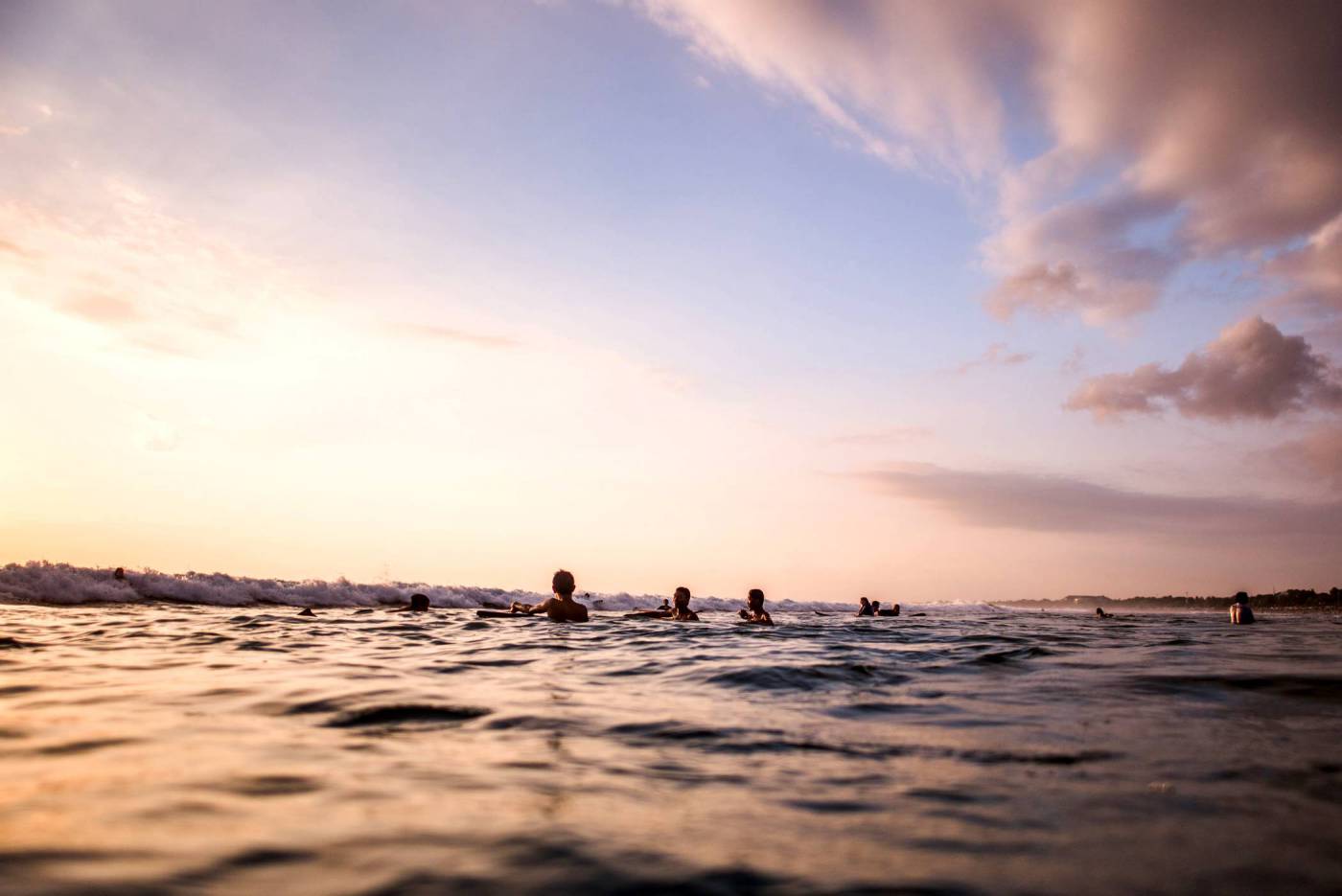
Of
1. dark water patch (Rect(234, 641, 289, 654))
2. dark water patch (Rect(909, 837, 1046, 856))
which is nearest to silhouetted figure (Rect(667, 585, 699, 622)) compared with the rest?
dark water patch (Rect(234, 641, 289, 654))

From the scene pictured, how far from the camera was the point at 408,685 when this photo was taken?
6.09 meters

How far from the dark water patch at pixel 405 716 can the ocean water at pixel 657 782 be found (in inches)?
1.3

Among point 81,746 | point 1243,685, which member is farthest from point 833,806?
point 1243,685

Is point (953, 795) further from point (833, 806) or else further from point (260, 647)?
point (260, 647)

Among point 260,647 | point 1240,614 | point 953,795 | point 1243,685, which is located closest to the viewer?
point 953,795

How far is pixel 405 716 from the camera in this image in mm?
4758

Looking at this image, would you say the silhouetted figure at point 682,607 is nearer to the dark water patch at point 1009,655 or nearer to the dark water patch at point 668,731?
the dark water patch at point 1009,655

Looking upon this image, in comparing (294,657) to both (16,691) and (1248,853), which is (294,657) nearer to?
(16,691)

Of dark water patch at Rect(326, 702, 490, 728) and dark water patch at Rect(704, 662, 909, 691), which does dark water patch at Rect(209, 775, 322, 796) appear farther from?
dark water patch at Rect(704, 662, 909, 691)

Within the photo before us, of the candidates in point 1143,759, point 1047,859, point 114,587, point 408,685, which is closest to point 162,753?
point 408,685

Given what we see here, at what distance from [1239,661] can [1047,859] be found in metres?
8.52

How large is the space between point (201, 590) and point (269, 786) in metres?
32.9

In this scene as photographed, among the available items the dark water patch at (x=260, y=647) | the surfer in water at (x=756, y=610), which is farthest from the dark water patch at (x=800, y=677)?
the surfer in water at (x=756, y=610)

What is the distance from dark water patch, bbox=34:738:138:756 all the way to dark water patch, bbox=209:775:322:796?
1.21 m
